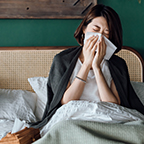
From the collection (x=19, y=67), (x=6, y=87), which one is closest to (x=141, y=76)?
(x=19, y=67)

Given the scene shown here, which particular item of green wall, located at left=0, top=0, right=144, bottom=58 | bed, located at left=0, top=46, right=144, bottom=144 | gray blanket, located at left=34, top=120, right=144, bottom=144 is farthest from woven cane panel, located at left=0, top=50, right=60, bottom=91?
gray blanket, located at left=34, top=120, right=144, bottom=144

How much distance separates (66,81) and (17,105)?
1.59 ft

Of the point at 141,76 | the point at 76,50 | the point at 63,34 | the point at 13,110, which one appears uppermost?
the point at 63,34

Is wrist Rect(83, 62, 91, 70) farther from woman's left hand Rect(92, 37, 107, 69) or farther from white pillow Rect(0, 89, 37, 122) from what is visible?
white pillow Rect(0, 89, 37, 122)

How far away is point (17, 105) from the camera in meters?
1.46

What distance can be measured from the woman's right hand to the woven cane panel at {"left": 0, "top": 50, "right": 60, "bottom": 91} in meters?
0.66

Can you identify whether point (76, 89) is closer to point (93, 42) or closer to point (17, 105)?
point (93, 42)

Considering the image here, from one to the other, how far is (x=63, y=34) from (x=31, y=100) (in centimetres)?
75

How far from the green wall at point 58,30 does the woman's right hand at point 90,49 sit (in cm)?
74

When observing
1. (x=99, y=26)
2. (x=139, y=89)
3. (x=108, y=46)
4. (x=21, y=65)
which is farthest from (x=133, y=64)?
(x=21, y=65)

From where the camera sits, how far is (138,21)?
6.66 feet

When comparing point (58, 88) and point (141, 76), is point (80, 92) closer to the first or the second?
point (58, 88)

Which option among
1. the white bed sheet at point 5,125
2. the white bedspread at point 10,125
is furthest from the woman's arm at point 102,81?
the white bed sheet at point 5,125

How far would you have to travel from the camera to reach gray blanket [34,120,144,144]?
0.72 metres
